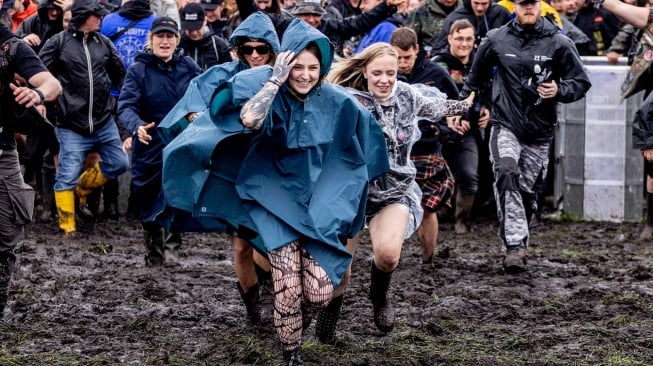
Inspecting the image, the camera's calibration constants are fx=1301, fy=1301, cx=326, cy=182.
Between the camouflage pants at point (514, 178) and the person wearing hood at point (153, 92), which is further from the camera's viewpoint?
the camouflage pants at point (514, 178)

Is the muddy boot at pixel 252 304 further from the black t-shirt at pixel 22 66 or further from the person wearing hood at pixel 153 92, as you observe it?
the person wearing hood at pixel 153 92

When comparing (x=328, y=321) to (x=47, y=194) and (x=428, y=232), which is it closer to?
(x=428, y=232)

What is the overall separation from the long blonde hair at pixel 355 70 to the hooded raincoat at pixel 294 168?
99 cm

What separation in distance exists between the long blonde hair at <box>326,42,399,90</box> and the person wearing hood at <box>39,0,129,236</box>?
15.5ft

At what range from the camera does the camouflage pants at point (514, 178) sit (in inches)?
408

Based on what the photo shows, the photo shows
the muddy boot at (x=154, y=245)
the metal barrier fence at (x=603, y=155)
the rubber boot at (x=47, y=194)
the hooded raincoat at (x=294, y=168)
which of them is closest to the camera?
the hooded raincoat at (x=294, y=168)

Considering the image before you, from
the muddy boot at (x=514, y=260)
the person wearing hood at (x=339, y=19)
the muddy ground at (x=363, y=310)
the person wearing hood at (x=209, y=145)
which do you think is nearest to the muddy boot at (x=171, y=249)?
the muddy ground at (x=363, y=310)

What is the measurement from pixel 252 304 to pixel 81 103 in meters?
4.78

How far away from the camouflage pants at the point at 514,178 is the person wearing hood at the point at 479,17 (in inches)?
102

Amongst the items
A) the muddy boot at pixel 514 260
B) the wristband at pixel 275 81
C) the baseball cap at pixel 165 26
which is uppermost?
the wristband at pixel 275 81

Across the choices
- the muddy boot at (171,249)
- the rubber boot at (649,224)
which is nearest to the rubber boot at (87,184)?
the muddy boot at (171,249)

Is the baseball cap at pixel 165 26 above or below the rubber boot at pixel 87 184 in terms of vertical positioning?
above

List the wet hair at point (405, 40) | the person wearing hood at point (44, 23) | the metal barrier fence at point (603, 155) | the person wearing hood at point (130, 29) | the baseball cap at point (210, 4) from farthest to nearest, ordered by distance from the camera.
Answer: the baseball cap at point (210, 4)
the metal barrier fence at point (603, 155)
the person wearing hood at point (44, 23)
the person wearing hood at point (130, 29)
the wet hair at point (405, 40)

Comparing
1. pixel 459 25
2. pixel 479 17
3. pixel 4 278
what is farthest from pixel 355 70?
pixel 479 17
